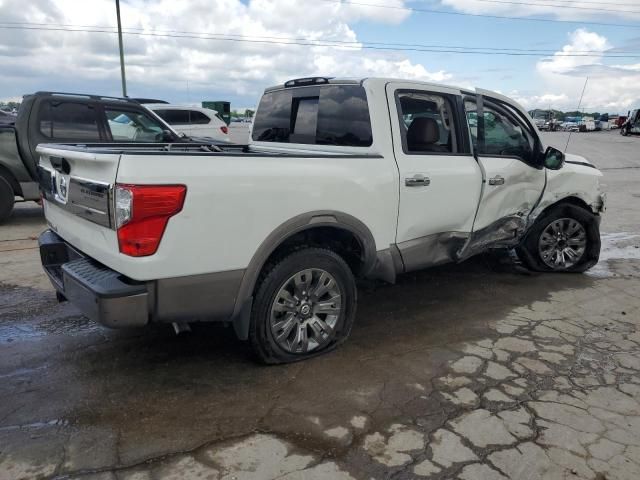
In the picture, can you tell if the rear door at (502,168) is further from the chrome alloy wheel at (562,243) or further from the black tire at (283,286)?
the black tire at (283,286)

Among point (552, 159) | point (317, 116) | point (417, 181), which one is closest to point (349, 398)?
point (417, 181)

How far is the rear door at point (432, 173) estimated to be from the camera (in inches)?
154

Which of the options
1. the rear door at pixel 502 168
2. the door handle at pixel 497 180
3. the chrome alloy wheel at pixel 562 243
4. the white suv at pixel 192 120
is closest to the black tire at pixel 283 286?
the rear door at pixel 502 168

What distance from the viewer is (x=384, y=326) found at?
4.32m

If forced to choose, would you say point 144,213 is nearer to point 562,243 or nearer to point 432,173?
point 432,173

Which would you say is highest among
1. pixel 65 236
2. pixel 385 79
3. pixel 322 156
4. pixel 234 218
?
pixel 385 79

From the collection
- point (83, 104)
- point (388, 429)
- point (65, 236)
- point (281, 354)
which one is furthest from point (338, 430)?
point (83, 104)

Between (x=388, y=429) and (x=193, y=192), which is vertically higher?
(x=193, y=192)

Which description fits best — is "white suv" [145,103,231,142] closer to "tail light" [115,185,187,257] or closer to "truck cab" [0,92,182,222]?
"truck cab" [0,92,182,222]

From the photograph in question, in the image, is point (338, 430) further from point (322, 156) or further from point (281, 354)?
point (322, 156)

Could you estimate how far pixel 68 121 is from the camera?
7.61 meters

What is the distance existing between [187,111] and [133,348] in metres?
10.5

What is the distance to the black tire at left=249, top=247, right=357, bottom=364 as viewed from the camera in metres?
3.27

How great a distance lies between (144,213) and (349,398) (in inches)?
63.9
